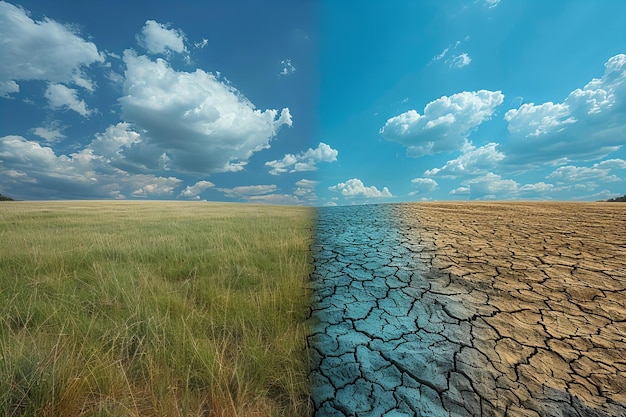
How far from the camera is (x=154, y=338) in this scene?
8.42 feet

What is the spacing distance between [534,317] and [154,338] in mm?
3751

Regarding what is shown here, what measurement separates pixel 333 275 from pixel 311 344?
5.83 ft

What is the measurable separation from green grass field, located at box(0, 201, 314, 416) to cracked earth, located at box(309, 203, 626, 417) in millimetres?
363

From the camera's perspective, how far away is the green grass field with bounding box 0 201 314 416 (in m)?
1.92

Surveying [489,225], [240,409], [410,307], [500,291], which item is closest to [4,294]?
[240,409]

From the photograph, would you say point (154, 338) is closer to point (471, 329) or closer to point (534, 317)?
point (471, 329)

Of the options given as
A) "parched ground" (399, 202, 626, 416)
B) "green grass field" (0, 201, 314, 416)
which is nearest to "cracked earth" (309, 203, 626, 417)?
"parched ground" (399, 202, 626, 416)

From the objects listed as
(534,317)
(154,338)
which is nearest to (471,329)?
(534,317)

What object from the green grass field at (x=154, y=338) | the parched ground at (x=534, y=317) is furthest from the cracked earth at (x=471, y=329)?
the green grass field at (x=154, y=338)

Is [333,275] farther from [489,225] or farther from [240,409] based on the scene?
[489,225]

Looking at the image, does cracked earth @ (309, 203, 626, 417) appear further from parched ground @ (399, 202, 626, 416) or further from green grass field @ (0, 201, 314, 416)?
green grass field @ (0, 201, 314, 416)

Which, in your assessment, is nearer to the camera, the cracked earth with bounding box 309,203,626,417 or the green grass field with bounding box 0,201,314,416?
the green grass field with bounding box 0,201,314,416

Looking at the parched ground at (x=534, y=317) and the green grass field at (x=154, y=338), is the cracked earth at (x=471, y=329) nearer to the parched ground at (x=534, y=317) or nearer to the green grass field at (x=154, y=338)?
the parched ground at (x=534, y=317)

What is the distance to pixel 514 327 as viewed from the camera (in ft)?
9.80
